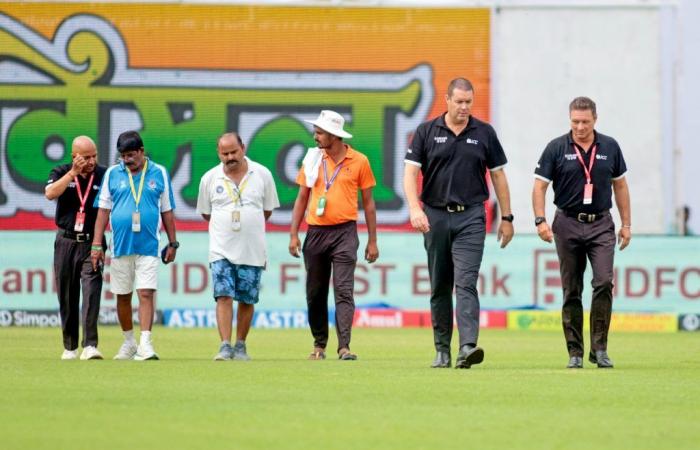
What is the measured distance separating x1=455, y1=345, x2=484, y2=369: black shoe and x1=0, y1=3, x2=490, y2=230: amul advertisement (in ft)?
53.1

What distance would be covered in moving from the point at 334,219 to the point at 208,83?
1494 centimetres

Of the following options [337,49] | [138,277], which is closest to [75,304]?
[138,277]

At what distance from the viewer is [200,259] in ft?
93.7

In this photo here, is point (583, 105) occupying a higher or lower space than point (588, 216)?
higher

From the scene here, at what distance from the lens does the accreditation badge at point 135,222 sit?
15562 mm

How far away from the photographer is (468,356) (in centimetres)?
Answer: 1421

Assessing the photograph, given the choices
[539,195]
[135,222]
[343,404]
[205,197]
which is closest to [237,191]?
[205,197]

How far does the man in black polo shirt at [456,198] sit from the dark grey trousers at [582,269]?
2.34ft

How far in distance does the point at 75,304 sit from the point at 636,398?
631 centimetres

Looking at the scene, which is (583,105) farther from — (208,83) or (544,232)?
(208,83)

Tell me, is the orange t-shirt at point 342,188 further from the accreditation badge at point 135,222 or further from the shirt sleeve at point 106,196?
the shirt sleeve at point 106,196

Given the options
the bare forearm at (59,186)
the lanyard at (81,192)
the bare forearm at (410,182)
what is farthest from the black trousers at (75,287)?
the bare forearm at (410,182)

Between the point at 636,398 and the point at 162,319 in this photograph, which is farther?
the point at 162,319

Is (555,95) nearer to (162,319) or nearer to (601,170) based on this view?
(162,319)
